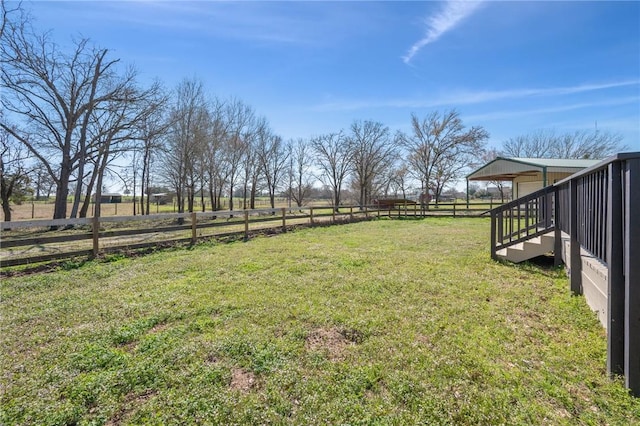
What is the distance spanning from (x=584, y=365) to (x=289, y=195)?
35.1 metres

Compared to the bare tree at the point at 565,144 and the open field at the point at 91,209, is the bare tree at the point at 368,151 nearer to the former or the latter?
the open field at the point at 91,209

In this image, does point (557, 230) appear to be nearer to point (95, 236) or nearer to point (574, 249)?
point (574, 249)

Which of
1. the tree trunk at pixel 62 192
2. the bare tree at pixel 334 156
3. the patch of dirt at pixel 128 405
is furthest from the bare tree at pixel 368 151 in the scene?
the patch of dirt at pixel 128 405

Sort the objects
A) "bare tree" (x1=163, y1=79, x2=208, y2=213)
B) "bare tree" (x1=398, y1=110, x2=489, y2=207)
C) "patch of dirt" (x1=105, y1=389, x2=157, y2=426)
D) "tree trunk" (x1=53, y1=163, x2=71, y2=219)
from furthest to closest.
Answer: "bare tree" (x1=398, y1=110, x2=489, y2=207)
"bare tree" (x1=163, y1=79, x2=208, y2=213)
"tree trunk" (x1=53, y1=163, x2=71, y2=219)
"patch of dirt" (x1=105, y1=389, x2=157, y2=426)

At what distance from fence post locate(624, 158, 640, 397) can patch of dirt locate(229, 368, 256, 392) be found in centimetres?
260

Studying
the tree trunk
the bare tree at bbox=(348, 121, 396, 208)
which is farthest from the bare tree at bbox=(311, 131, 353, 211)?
the tree trunk

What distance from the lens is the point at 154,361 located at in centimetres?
228

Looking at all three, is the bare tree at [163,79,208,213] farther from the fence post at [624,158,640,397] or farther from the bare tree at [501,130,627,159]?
the bare tree at [501,130,627,159]

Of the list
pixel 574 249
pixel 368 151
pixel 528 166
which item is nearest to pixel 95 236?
pixel 574 249

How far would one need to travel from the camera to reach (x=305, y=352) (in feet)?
7.96

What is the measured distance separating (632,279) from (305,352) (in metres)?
2.43

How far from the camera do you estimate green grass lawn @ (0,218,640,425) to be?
5.73 feet

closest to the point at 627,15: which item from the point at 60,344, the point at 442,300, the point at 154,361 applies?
the point at 442,300

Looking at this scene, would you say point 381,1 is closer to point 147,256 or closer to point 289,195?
point 147,256
